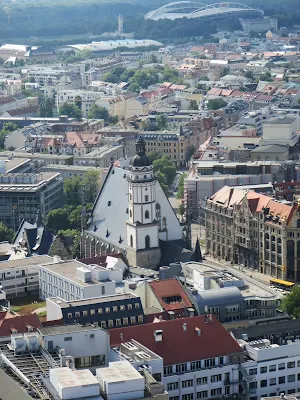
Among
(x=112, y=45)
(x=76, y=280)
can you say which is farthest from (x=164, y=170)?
(x=112, y=45)

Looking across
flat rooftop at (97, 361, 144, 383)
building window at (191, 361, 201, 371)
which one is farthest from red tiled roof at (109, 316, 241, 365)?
flat rooftop at (97, 361, 144, 383)

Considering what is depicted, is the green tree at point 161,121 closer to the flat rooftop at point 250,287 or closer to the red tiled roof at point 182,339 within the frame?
the flat rooftop at point 250,287

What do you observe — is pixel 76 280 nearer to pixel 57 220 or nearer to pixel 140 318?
pixel 140 318

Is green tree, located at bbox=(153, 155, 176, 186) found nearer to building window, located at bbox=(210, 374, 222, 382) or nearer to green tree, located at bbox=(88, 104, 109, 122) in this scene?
green tree, located at bbox=(88, 104, 109, 122)

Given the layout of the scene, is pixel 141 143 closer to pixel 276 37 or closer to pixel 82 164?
pixel 82 164

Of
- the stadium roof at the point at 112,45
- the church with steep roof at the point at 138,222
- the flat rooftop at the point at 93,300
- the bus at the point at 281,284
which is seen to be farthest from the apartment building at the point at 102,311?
the stadium roof at the point at 112,45

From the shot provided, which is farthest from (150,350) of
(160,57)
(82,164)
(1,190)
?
(160,57)
